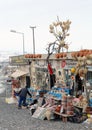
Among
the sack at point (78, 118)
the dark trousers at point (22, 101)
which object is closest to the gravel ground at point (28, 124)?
the sack at point (78, 118)

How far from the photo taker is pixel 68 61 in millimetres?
21047

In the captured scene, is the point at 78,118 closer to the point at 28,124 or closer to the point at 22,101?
the point at 28,124

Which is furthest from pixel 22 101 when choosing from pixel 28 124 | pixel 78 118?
pixel 78 118

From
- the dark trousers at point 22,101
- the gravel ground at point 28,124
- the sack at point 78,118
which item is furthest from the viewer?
the dark trousers at point 22,101

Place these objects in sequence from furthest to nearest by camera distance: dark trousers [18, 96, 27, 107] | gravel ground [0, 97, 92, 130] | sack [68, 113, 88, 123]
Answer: dark trousers [18, 96, 27, 107] → sack [68, 113, 88, 123] → gravel ground [0, 97, 92, 130]

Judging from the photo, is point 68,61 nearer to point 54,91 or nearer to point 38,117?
point 54,91

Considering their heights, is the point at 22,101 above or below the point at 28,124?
above

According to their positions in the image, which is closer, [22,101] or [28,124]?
[28,124]

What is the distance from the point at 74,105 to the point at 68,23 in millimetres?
17183

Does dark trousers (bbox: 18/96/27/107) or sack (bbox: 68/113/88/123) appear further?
dark trousers (bbox: 18/96/27/107)

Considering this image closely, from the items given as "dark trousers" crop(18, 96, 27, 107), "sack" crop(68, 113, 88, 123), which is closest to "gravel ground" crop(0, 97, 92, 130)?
"sack" crop(68, 113, 88, 123)

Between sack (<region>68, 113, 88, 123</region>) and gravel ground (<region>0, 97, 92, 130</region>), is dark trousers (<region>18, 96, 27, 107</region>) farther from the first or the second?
sack (<region>68, 113, 88, 123</region>)

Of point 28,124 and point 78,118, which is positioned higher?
point 78,118

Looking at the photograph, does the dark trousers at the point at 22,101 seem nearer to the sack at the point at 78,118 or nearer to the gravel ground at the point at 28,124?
the gravel ground at the point at 28,124
